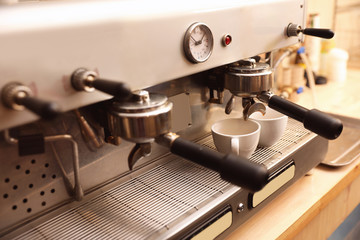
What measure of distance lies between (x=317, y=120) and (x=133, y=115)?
0.27m

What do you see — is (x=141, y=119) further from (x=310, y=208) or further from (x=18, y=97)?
(x=310, y=208)

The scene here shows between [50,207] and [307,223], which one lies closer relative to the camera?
[50,207]

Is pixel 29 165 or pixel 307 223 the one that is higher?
pixel 29 165

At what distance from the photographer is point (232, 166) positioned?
0.41 metres

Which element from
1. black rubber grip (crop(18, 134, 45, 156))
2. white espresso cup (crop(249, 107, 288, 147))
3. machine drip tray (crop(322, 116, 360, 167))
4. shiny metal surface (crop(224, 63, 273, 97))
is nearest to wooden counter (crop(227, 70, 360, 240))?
machine drip tray (crop(322, 116, 360, 167))

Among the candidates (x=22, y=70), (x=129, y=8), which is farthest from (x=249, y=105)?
(x=22, y=70)

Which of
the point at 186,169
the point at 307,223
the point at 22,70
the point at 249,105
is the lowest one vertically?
the point at 307,223

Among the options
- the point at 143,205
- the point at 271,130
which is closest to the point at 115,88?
the point at 143,205

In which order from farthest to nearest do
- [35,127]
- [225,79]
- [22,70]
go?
[225,79] → [35,127] → [22,70]

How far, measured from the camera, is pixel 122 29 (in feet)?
1.44

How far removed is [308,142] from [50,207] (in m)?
0.50

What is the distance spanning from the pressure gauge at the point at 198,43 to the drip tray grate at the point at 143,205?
8.5 inches

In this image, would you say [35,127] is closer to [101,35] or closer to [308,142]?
[101,35]

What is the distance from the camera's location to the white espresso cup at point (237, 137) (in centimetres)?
62
